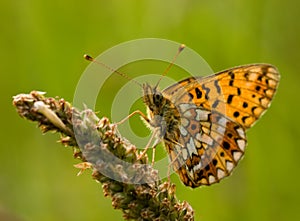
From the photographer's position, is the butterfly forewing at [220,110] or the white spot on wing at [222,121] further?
the white spot on wing at [222,121]

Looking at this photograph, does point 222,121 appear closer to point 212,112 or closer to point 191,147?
point 212,112

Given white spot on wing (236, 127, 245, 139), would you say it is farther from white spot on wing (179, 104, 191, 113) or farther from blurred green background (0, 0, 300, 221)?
blurred green background (0, 0, 300, 221)

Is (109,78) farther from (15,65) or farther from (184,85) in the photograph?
(184,85)

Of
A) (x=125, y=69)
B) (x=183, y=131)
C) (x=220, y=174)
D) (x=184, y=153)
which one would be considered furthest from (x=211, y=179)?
(x=125, y=69)

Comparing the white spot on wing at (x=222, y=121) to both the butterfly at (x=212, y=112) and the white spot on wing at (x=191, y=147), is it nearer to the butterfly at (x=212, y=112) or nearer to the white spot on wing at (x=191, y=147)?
the butterfly at (x=212, y=112)

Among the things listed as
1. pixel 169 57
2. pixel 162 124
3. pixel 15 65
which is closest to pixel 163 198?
pixel 162 124

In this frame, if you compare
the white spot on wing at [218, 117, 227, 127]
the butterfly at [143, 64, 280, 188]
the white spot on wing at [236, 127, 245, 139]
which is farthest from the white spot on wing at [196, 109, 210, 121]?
the white spot on wing at [236, 127, 245, 139]

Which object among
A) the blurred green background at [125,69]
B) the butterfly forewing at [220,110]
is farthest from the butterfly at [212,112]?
the blurred green background at [125,69]
